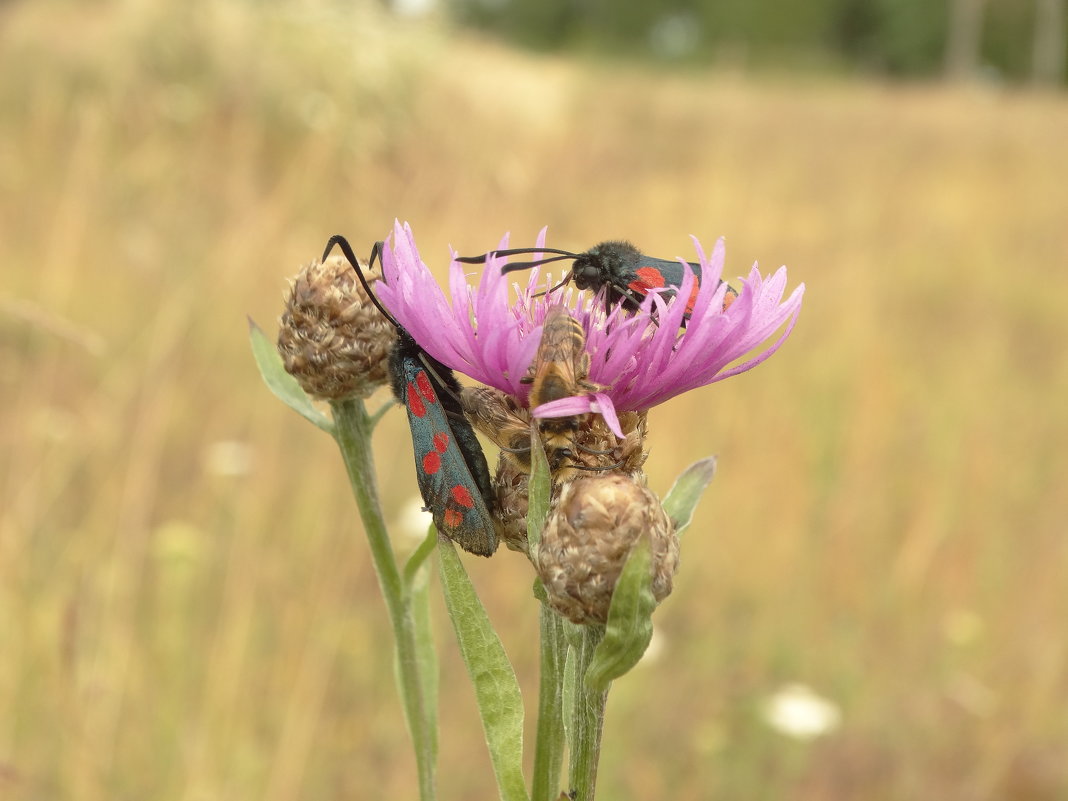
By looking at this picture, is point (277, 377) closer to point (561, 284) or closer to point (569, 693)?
point (561, 284)

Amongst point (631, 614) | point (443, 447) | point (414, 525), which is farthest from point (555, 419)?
point (414, 525)

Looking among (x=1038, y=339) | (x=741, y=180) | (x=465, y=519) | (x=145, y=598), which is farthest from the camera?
(x=741, y=180)

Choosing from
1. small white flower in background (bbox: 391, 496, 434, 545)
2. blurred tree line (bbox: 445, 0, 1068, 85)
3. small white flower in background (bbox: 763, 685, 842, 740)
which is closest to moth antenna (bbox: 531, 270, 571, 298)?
small white flower in background (bbox: 391, 496, 434, 545)

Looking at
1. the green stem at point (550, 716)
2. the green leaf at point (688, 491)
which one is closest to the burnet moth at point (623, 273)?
the green leaf at point (688, 491)

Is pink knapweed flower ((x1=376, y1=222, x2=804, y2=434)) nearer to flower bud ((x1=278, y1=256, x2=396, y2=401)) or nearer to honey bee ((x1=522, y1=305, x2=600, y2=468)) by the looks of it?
honey bee ((x1=522, y1=305, x2=600, y2=468))

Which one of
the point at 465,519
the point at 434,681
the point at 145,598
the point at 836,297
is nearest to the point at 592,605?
the point at 465,519

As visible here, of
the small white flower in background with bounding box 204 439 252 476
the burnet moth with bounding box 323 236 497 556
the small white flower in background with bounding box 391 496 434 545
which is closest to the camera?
the burnet moth with bounding box 323 236 497 556

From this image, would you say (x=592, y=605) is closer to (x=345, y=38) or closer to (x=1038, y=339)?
(x=1038, y=339)

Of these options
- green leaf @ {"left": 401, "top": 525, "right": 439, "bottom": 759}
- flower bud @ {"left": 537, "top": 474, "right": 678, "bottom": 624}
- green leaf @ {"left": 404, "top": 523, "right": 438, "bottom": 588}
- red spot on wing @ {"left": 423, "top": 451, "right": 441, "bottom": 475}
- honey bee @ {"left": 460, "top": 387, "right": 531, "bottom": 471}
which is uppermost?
honey bee @ {"left": 460, "top": 387, "right": 531, "bottom": 471}
